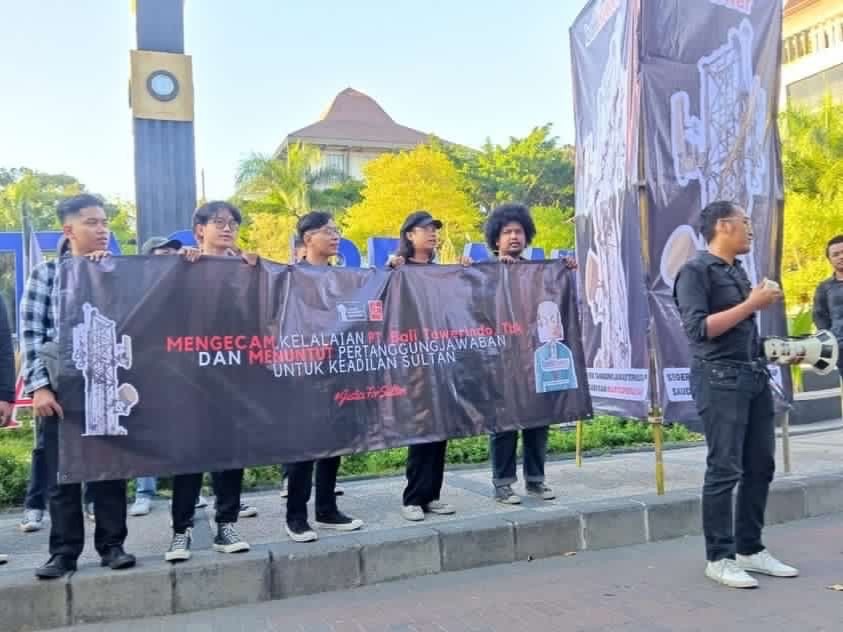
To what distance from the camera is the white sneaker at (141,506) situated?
5.20 meters

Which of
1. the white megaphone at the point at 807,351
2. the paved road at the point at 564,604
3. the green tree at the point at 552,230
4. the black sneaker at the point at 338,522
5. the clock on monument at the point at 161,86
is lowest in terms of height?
the paved road at the point at 564,604

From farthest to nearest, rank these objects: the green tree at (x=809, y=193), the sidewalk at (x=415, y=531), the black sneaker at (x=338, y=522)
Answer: the green tree at (x=809, y=193)
the black sneaker at (x=338, y=522)
the sidewalk at (x=415, y=531)

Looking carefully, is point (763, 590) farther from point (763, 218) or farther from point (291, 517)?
point (763, 218)

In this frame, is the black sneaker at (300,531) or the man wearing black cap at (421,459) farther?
the man wearing black cap at (421,459)

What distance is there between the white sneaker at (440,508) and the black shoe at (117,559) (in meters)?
1.90

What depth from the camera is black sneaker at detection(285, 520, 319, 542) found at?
4.30 m

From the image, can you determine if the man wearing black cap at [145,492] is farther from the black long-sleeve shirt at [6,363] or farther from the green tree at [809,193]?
the green tree at [809,193]

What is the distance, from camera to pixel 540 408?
528 centimetres

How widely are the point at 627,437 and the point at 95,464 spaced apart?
566 centimetres

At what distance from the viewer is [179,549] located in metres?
3.94

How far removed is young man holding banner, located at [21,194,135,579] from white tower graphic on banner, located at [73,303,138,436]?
13 cm

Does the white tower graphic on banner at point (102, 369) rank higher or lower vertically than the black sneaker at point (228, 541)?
higher

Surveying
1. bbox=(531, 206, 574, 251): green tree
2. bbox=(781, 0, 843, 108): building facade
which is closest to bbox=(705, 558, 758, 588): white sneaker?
bbox=(531, 206, 574, 251): green tree

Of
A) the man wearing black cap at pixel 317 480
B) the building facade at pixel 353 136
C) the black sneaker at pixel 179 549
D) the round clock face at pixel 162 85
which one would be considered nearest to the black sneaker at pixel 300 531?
the man wearing black cap at pixel 317 480
